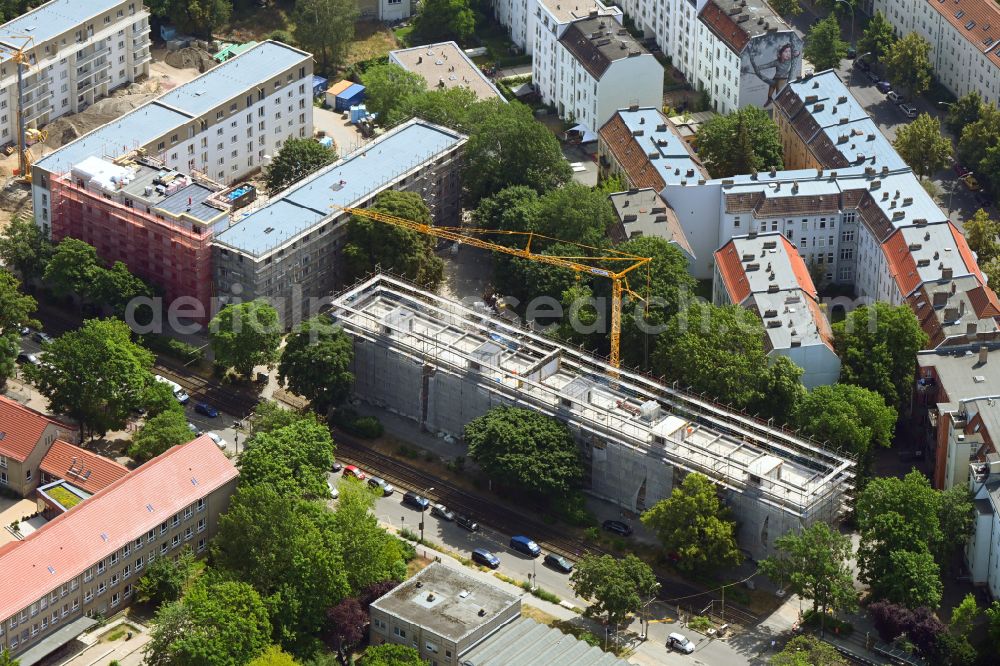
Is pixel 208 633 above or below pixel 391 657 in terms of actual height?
above

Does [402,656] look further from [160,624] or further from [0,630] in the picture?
[0,630]

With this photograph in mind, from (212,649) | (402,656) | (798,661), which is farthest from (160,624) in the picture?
(798,661)

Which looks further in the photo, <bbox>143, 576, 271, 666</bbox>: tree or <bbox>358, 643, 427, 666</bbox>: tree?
<bbox>358, 643, 427, 666</bbox>: tree

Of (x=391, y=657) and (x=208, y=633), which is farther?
(x=208, y=633)

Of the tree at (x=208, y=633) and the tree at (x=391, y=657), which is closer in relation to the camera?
the tree at (x=208, y=633)
